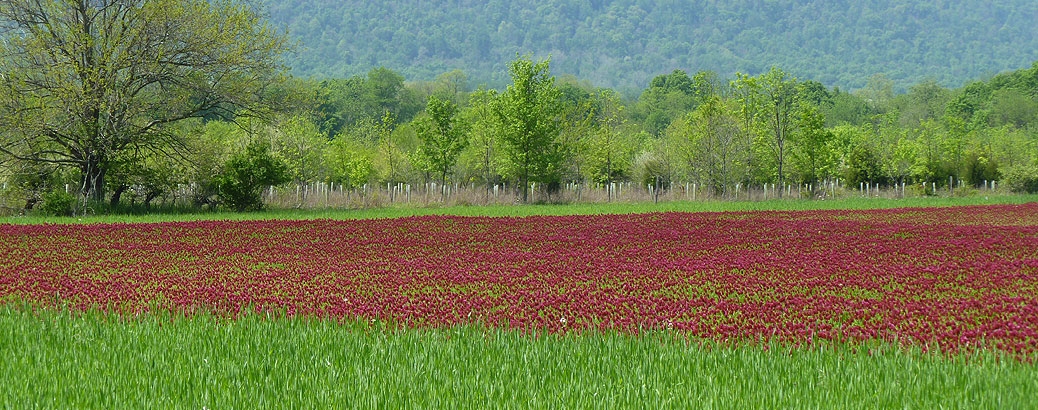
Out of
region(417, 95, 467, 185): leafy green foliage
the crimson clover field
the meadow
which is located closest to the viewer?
the meadow

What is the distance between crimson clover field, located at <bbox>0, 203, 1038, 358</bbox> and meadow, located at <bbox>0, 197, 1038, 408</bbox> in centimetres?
5

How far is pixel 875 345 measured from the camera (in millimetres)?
6809

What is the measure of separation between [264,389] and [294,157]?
1709 inches

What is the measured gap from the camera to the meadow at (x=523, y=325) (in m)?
5.18

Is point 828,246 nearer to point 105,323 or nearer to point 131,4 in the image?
point 105,323

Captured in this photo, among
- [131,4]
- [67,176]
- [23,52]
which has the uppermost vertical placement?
[131,4]

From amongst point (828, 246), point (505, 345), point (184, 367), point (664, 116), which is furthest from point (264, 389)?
point (664, 116)

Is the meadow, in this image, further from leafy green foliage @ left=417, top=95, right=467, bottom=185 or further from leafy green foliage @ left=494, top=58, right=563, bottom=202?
leafy green foliage @ left=417, top=95, right=467, bottom=185

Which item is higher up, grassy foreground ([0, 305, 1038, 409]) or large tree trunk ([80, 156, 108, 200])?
large tree trunk ([80, 156, 108, 200])

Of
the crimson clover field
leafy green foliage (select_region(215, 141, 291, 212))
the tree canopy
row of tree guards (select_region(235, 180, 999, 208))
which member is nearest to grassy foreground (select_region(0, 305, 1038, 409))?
the crimson clover field

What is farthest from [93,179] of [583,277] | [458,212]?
[583,277]

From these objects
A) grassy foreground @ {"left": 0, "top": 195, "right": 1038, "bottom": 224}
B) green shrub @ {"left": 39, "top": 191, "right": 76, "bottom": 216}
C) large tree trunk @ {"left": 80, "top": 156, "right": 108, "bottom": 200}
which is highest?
large tree trunk @ {"left": 80, "top": 156, "right": 108, "bottom": 200}

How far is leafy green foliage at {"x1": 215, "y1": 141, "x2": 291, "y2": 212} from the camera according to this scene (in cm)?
3127

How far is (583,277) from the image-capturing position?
11.4m
